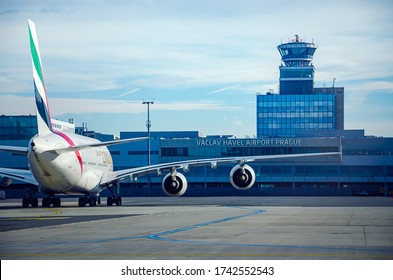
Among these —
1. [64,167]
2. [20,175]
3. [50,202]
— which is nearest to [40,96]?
[64,167]

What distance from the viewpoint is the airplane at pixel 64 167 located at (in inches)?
2120

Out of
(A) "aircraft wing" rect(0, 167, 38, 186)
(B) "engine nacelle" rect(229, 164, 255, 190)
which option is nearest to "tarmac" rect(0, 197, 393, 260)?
(A) "aircraft wing" rect(0, 167, 38, 186)

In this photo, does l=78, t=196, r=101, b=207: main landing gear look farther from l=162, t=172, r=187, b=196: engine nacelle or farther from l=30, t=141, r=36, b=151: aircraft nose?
l=30, t=141, r=36, b=151: aircraft nose

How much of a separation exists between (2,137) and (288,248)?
122 m

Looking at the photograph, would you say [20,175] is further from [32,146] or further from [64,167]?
[32,146]

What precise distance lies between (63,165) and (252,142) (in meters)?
96.0

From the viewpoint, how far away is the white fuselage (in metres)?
54.8

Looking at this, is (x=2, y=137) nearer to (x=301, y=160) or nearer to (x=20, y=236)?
(x=301, y=160)

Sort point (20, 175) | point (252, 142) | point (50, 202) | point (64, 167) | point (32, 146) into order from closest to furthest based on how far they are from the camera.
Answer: point (32, 146) < point (64, 167) < point (50, 202) < point (20, 175) < point (252, 142)

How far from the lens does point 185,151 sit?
15338 centimetres

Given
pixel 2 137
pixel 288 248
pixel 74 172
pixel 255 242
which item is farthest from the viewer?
pixel 2 137

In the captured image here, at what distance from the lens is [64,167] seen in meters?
58.7

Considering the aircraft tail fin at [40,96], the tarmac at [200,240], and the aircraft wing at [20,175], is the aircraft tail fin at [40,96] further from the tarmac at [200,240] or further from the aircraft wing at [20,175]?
the tarmac at [200,240]

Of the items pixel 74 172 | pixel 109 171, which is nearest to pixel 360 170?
pixel 109 171
